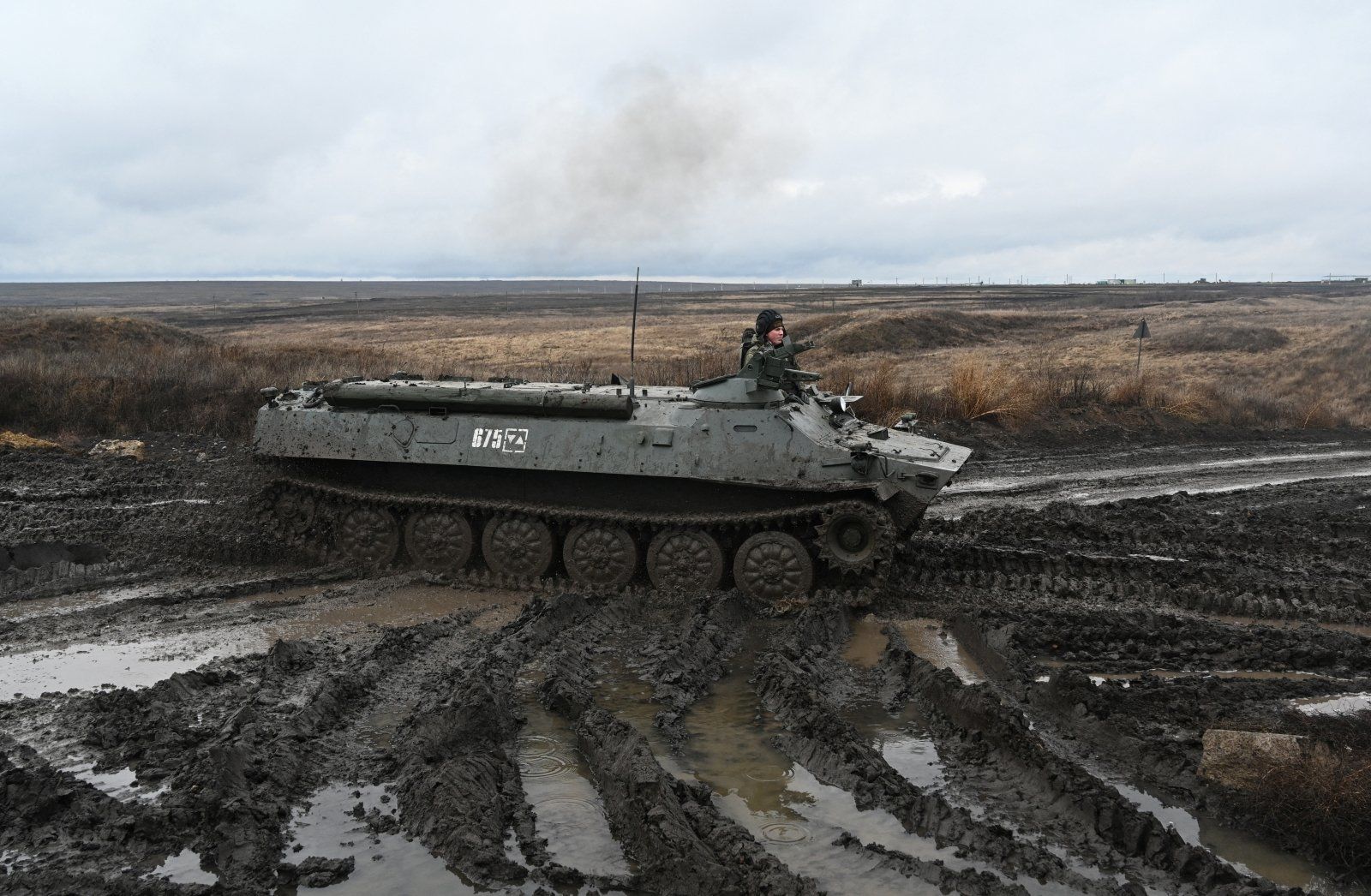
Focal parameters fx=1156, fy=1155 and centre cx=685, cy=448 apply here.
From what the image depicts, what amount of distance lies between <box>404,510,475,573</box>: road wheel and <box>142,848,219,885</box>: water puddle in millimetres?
6046

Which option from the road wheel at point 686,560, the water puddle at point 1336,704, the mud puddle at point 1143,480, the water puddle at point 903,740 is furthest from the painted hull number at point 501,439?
the water puddle at point 1336,704

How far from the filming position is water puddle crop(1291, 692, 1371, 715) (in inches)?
306

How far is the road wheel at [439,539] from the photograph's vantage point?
11.7 m

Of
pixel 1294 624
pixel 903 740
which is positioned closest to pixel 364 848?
pixel 903 740

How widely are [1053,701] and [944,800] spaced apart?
192 centimetres

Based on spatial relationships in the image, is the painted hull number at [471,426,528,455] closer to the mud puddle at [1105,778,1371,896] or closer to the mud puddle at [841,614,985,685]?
the mud puddle at [841,614,985,685]

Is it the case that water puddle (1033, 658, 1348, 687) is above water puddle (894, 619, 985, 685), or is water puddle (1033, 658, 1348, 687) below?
above

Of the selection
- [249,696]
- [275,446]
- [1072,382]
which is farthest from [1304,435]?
[249,696]

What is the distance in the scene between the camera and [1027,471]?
18.4m

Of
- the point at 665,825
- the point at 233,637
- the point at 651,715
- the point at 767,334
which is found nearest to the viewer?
the point at 665,825

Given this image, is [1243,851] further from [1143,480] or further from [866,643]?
[1143,480]

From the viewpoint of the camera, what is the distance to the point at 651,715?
26.0ft

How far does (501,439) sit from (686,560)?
2.23 meters

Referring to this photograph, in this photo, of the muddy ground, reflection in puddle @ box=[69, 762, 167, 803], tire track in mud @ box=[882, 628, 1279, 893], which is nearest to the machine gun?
the muddy ground
